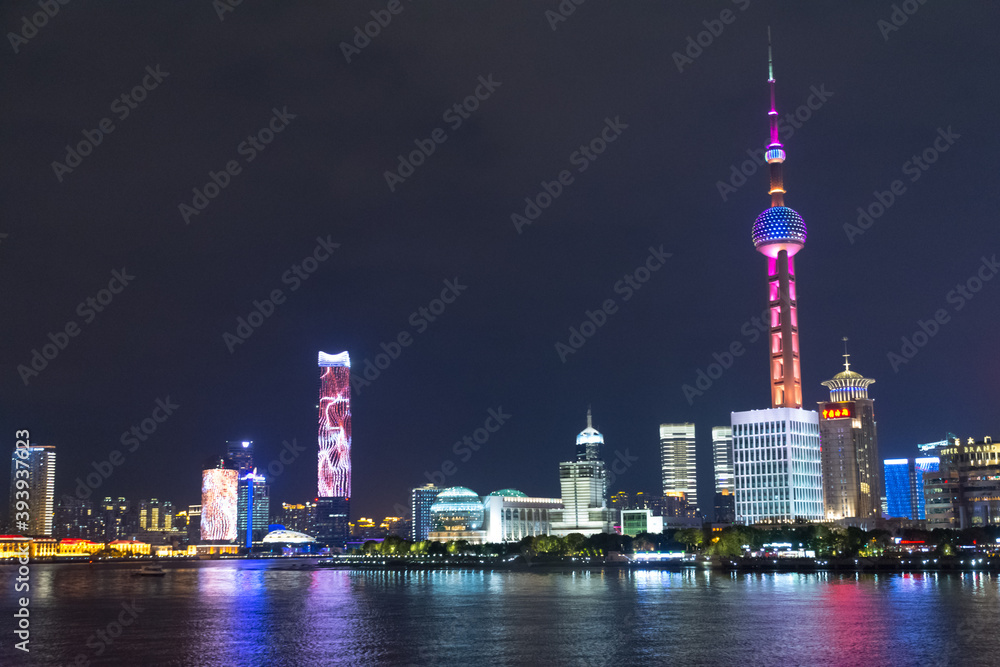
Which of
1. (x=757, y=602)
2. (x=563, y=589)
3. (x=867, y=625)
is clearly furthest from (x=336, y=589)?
(x=867, y=625)

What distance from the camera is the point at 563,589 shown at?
520 feet

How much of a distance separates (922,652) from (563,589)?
277 feet

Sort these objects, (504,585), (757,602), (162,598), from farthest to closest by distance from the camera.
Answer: (504,585) → (162,598) → (757,602)

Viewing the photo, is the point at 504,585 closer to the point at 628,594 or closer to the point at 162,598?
the point at 628,594

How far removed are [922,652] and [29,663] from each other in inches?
2610

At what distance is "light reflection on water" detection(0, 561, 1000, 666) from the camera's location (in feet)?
259

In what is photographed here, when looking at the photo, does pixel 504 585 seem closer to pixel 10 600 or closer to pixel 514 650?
pixel 10 600

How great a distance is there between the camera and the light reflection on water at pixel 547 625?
259 ft

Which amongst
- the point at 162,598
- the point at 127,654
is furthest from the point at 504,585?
the point at 127,654

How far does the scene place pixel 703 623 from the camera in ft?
329

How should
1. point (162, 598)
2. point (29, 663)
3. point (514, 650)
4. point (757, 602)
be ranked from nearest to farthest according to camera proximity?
point (29, 663)
point (514, 650)
point (757, 602)
point (162, 598)

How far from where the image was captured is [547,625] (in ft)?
329

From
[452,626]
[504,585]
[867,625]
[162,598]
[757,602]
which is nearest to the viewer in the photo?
[867,625]

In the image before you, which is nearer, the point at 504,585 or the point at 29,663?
the point at 29,663
